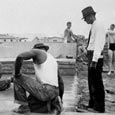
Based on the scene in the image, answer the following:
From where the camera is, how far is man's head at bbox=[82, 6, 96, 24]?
5.62 m

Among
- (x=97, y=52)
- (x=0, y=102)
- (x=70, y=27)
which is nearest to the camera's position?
(x=97, y=52)

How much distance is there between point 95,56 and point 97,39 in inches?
11.2

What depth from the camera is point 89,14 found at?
5.65 m

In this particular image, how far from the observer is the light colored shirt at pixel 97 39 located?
18.1 feet

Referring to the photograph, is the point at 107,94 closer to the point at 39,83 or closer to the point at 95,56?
the point at 95,56

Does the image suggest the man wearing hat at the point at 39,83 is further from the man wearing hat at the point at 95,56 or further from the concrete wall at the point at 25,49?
the concrete wall at the point at 25,49

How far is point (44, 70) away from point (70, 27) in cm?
918

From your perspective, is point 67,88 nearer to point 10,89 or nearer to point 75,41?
point 10,89

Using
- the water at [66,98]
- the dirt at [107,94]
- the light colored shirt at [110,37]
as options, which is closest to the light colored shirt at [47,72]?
the water at [66,98]

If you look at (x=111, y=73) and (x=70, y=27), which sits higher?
(x=70, y=27)

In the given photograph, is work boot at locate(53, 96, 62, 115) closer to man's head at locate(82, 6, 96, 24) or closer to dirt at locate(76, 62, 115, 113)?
dirt at locate(76, 62, 115, 113)

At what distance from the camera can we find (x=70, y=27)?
14188 millimetres

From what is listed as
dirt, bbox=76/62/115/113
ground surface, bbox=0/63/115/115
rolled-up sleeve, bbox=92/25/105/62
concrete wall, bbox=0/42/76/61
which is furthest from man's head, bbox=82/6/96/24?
concrete wall, bbox=0/42/76/61

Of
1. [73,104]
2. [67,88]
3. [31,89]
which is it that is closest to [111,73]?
[67,88]
